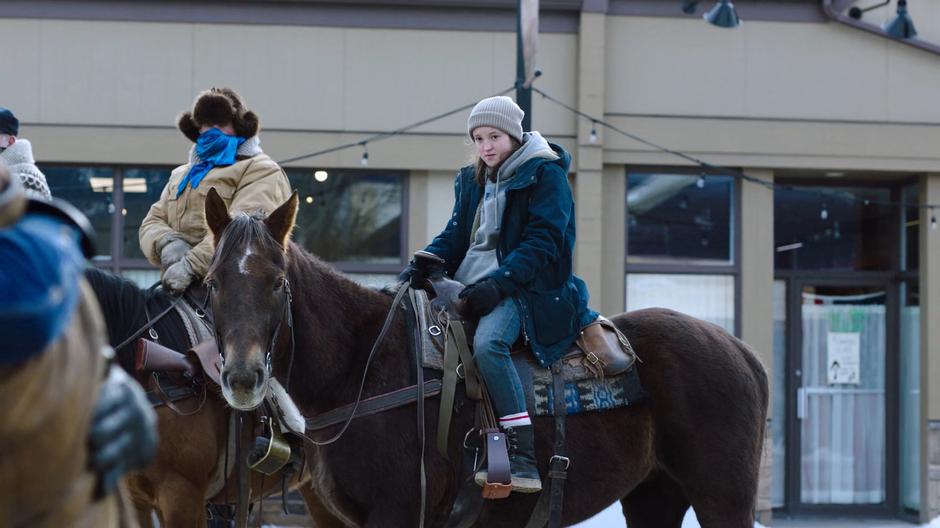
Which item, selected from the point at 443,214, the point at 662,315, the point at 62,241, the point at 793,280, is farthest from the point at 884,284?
the point at 62,241

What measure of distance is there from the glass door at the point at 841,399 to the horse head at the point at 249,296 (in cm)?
849

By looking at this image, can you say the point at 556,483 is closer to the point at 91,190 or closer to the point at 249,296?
the point at 249,296

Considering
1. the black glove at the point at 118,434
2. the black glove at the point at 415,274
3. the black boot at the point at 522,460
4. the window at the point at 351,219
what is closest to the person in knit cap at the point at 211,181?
the black glove at the point at 415,274

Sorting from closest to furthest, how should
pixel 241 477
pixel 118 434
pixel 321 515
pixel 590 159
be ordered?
pixel 118 434, pixel 321 515, pixel 241 477, pixel 590 159

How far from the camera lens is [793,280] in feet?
40.0

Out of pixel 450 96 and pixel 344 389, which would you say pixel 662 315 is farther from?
pixel 450 96

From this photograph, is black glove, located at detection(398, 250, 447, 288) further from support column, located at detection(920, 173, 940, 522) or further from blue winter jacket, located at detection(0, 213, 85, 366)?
support column, located at detection(920, 173, 940, 522)

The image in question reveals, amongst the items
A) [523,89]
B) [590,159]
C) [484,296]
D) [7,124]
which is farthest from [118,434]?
[590,159]

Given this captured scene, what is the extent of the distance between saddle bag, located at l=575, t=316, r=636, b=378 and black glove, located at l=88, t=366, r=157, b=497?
3433 mm

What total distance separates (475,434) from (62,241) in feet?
10.4

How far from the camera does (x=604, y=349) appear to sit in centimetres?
548

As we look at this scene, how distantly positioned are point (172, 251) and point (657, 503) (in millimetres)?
2830

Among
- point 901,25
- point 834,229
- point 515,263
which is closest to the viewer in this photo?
point 515,263

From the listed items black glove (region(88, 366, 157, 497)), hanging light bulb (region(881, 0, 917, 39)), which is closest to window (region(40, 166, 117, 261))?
hanging light bulb (region(881, 0, 917, 39))
